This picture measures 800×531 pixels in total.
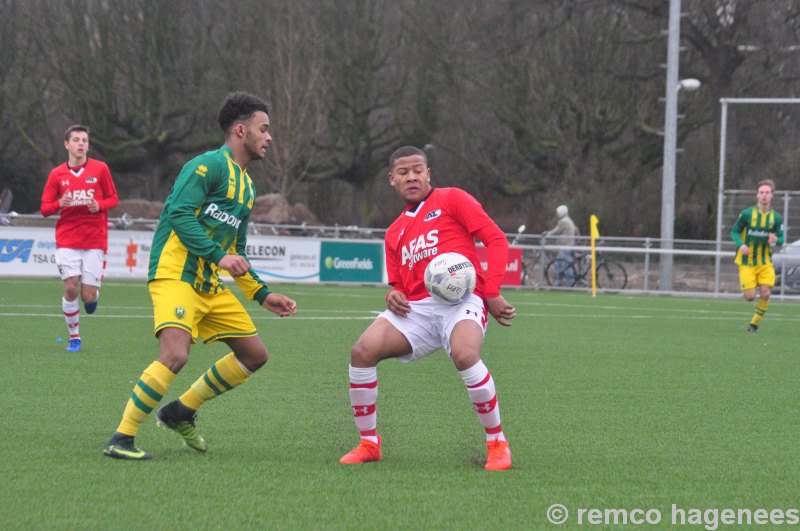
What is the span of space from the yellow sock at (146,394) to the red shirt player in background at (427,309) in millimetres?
992

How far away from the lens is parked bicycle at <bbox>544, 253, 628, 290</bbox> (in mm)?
25359

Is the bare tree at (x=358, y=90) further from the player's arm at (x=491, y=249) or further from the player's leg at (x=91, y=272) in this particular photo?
the player's arm at (x=491, y=249)

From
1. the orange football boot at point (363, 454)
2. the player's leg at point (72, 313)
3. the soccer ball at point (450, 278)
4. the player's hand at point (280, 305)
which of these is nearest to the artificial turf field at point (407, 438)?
the orange football boot at point (363, 454)

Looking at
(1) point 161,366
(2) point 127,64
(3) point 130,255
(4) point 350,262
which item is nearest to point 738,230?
(4) point 350,262

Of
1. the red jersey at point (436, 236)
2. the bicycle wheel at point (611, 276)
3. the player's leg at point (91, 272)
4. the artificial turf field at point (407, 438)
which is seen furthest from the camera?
the bicycle wheel at point (611, 276)

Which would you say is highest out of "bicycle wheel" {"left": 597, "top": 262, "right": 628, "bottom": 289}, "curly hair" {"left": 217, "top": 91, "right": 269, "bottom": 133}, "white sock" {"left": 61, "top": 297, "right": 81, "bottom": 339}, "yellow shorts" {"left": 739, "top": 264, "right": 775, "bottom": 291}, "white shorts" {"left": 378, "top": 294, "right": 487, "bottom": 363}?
"curly hair" {"left": 217, "top": 91, "right": 269, "bottom": 133}

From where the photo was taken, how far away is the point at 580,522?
191 inches

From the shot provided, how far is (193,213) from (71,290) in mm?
5949

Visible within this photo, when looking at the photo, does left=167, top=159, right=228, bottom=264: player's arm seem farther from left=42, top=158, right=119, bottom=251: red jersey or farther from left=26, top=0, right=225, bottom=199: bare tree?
left=26, top=0, right=225, bottom=199: bare tree

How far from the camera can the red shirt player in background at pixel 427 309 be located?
6.06m

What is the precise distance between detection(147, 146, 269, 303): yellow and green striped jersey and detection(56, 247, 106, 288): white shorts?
226 inches

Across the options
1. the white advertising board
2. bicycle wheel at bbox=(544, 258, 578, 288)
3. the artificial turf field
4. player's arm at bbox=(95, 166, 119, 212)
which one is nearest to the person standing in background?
bicycle wheel at bbox=(544, 258, 578, 288)

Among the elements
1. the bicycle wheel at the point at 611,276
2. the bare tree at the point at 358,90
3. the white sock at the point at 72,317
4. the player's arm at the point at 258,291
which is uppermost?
the bare tree at the point at 358,90

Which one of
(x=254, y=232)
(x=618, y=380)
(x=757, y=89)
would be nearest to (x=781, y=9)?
(x=757, y=89)
